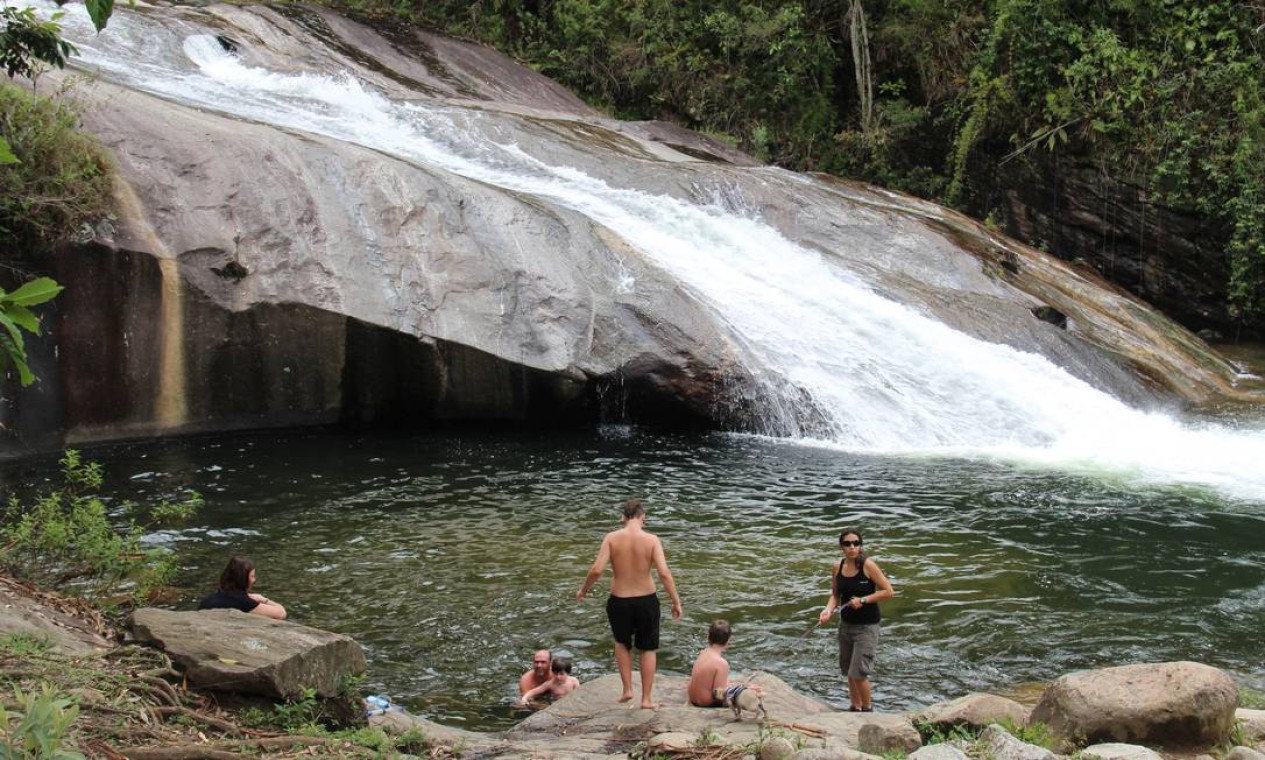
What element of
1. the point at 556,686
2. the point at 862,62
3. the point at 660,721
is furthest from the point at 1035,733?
the point at 862,62

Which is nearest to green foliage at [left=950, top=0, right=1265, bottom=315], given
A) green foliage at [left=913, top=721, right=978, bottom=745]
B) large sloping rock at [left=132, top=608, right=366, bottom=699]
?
green foliage at [left=913, top=721, right=978, bottom=745]

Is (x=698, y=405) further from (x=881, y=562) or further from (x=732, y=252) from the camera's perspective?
(x=881, y=562)

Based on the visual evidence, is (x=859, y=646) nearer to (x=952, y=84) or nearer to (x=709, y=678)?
(x=709, y=678)

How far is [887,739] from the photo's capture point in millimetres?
6324

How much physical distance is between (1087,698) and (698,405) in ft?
30.6

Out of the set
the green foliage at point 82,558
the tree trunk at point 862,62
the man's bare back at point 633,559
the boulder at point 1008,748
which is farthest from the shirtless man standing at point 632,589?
the tree trunk at point 862,62

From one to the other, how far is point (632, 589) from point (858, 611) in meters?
1.66

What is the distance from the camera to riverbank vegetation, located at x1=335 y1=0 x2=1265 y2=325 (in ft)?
72.8

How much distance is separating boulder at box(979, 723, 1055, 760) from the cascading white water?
895 cm

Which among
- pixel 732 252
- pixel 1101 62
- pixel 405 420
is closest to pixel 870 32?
pixel 1101 62

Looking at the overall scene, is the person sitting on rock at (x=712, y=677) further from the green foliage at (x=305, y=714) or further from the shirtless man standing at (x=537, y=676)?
the green foliage at (x=305, y=714)

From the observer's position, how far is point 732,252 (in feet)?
61.0

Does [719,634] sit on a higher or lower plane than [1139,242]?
lower

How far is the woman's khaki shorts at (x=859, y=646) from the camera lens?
26.0 feet
